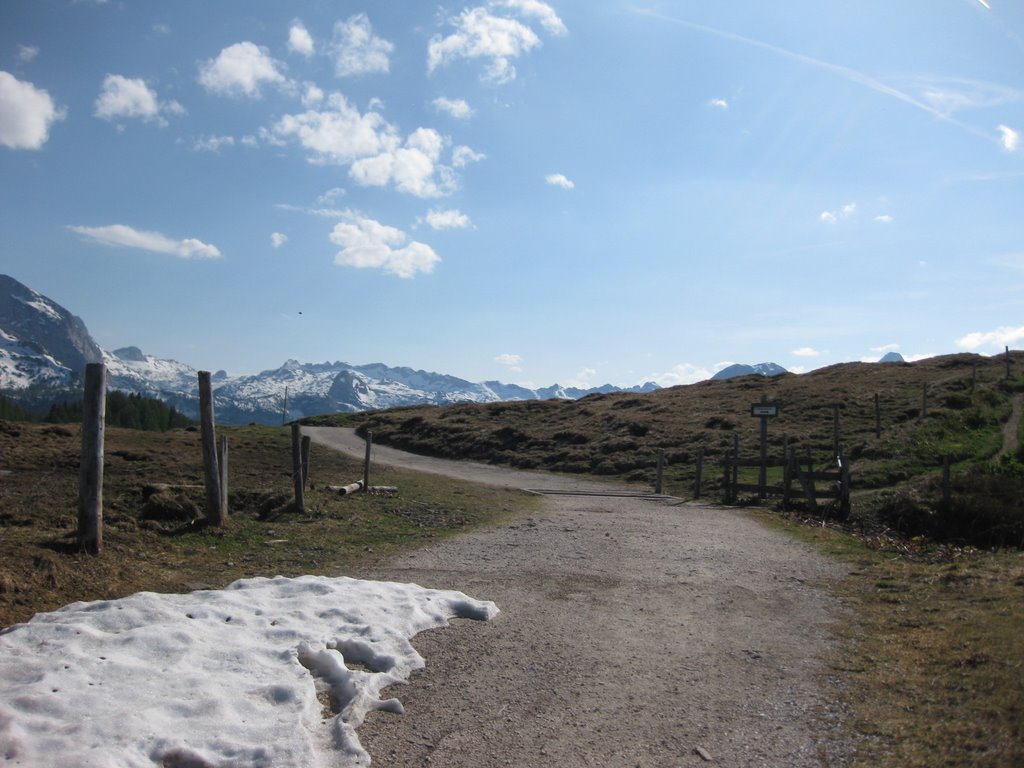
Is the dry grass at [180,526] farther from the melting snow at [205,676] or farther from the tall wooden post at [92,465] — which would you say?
the melting snow at [205,676]

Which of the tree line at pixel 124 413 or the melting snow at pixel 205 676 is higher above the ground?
the tree line at pixel 124 413

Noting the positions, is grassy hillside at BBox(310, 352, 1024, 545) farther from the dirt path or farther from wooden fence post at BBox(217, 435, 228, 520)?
wooden fence post at BBox(217, 435, 228, 520)

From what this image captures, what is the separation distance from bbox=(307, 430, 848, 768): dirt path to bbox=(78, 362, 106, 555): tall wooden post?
3944 millimetres

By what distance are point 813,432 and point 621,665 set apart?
1380 inches

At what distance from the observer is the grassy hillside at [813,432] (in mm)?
19234

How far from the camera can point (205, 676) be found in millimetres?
5691

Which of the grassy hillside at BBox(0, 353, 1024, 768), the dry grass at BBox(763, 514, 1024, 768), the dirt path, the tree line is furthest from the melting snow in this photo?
the tree line

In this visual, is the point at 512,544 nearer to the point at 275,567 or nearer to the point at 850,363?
the point at 275,567

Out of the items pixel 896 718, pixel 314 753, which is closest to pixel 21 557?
pixel 314 753

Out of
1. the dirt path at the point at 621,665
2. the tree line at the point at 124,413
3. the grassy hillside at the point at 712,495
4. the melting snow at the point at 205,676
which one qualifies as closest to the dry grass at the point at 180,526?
the grassy hillside at the point at 712,495

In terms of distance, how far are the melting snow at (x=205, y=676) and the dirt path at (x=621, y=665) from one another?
0.44m

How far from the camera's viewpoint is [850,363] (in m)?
69.5

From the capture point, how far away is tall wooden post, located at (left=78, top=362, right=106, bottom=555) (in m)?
10.0

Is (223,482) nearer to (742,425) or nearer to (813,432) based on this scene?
(813,432)
